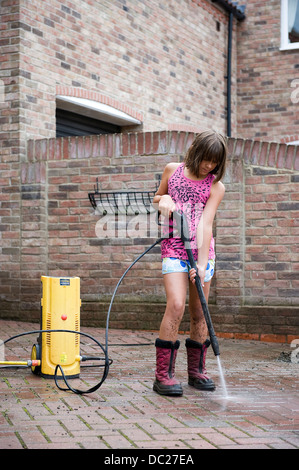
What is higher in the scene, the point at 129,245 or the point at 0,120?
the point at 0,120

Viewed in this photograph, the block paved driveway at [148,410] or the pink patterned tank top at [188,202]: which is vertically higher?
the pink patterned tank top at [188,202]

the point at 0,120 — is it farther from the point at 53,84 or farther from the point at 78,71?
the point at 78,71

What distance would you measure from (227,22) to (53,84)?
5611mm

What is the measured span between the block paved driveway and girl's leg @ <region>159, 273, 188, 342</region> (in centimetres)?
42

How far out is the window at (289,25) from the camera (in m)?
12.6

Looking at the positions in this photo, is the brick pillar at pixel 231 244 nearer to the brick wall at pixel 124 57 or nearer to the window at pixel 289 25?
the brick wall at pixel 124 57

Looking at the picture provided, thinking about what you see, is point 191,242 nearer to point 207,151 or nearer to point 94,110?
point 207,151

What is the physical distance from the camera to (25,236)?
7785 millimetres

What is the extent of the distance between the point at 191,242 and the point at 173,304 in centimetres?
43

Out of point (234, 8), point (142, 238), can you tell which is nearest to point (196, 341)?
point (142, 238)

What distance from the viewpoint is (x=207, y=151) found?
14.0 feet

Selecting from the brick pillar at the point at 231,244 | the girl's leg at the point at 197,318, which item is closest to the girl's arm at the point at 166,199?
the girl's leg at the point at 197,318
